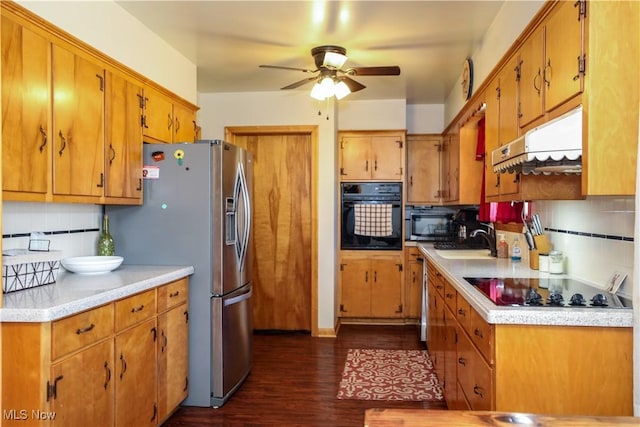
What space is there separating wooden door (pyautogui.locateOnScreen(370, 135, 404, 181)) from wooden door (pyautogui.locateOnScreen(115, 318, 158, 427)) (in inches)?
130

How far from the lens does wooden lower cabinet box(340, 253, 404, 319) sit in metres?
5.23


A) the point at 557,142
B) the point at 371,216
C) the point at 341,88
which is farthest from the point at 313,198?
the point at 557,142

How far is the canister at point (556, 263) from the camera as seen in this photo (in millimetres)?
2650

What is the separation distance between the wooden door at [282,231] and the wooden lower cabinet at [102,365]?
199cm

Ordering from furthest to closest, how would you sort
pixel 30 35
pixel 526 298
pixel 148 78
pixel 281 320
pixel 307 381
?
1. pixel 281 320
2. pixel 307 381
3. pixel 148 78
4. pixel 30 35
5. pixel 526 298

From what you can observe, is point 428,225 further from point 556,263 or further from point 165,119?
point 165,119

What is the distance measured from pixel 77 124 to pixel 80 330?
3.59 ft

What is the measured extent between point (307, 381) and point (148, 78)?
8.20ft

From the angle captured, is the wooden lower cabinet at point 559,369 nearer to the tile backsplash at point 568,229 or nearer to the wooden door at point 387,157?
the tile backsplash at point 568,229

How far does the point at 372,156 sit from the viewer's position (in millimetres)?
5234

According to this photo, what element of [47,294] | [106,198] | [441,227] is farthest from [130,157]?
[441,227]

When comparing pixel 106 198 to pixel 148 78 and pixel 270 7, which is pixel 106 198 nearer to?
pixel 148 78

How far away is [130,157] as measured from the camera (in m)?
2.92

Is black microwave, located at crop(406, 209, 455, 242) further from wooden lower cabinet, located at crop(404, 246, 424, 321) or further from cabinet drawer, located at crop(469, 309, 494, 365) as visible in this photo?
cabinet drawer, located at crop(469, 309, 494, 365)
